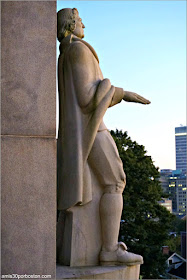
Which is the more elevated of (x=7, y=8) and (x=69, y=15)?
(x=69, y=15)

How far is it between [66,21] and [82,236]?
295 centimetres

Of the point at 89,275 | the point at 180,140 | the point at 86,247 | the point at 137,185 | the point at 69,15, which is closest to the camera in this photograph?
the point at 89,275

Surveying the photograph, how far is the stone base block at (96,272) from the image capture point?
219 inches

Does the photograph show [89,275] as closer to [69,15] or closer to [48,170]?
[48,170]

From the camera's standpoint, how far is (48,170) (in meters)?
4.71

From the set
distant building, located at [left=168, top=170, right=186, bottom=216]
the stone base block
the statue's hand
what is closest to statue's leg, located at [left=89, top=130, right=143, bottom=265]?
the stone base block

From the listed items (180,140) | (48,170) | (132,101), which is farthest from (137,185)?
(180,140)

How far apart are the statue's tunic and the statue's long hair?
0.96 ft

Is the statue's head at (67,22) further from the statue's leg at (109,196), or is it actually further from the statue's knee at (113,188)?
the statue's knee at (113,188)

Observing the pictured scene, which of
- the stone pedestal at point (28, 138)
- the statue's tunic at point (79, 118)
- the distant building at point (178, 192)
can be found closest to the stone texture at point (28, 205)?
the stone pedestal at point (28, 138)

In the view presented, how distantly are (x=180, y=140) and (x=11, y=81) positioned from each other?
113889 millimetres

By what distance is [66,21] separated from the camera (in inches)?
252

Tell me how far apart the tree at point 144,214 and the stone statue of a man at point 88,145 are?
13.4m

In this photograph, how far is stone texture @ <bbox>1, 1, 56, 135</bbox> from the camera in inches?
184
